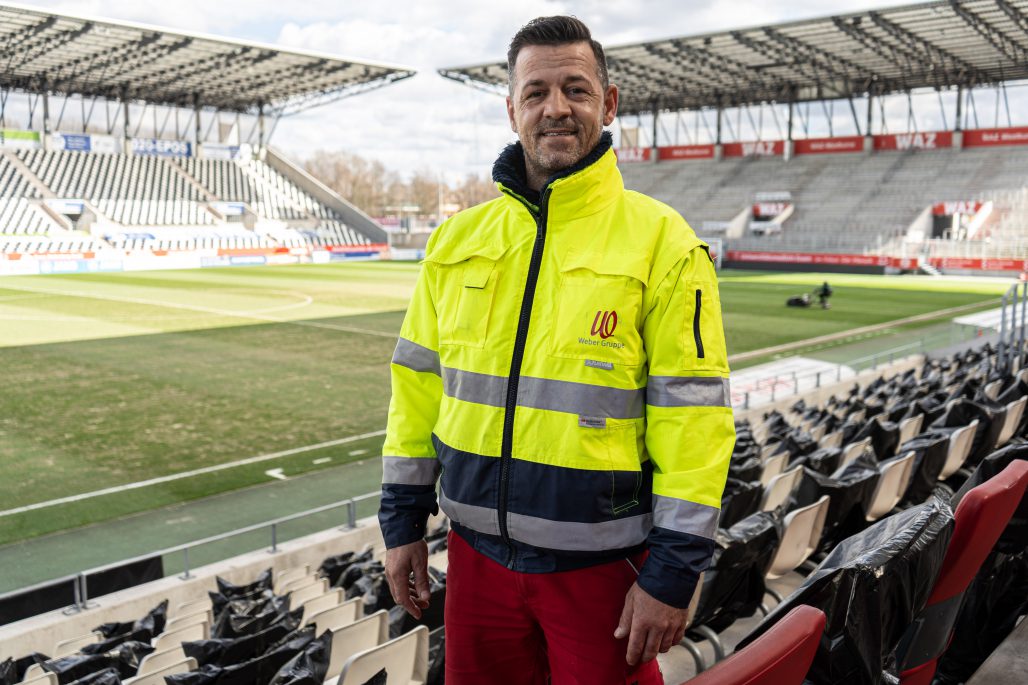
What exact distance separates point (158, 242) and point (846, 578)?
6133 cm

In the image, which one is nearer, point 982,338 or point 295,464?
point 295,464

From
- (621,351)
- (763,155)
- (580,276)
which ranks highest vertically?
(763,155)

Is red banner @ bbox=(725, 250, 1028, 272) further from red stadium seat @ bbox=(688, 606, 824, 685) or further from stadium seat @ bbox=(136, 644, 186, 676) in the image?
red stadium seat @ bbox=(688, 606, 824, 685)

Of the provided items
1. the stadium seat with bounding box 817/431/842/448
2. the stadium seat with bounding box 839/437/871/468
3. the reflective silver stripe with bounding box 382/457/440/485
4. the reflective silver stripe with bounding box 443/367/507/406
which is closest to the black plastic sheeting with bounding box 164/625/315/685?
the reflective silver stripe with bounding box 382/457/440/485

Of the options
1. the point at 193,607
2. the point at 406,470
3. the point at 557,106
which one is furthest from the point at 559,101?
the point at 193,607

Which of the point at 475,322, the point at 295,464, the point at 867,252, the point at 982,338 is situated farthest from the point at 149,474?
the point at 867,252

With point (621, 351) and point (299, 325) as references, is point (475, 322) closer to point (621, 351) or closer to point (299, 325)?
point (621, 351)

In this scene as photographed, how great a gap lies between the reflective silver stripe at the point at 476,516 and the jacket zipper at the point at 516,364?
0.08 feet

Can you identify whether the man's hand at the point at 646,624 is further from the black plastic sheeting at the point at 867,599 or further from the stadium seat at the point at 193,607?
the stadium seat at the point at 193,607

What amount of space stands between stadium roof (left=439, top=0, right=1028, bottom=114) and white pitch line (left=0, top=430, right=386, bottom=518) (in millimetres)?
38409

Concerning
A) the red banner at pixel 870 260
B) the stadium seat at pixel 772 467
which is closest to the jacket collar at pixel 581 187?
the stadium seat at pixel 772 467

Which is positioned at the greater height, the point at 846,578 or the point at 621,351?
the point at 621,351

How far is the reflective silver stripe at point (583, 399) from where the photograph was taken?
97.8 inches

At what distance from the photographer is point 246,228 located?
213 ft
